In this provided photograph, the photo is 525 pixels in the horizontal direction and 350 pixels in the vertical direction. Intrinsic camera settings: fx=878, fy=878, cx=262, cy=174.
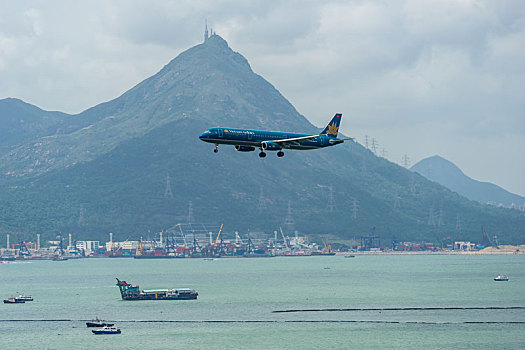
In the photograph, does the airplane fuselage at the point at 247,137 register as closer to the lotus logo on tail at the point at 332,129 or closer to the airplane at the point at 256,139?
the airplane at the point at 256,139

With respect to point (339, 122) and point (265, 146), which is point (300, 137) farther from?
point (339, 122)

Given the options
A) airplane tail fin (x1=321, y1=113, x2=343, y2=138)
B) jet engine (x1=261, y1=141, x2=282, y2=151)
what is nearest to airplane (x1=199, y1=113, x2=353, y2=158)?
jet engine (x1=261, y1=141, x2=282, y2=151)

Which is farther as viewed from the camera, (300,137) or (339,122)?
(339,122)

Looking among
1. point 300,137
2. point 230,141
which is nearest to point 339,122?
point 300,137

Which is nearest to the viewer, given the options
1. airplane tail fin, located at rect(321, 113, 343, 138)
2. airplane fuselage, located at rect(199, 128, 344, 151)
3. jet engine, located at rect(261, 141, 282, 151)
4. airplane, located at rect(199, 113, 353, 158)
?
airplane fuselage, located at rect(199, 128, 344, 151)

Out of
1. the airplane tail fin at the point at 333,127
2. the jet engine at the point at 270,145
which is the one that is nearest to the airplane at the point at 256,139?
the jet engine at the point at 270,145

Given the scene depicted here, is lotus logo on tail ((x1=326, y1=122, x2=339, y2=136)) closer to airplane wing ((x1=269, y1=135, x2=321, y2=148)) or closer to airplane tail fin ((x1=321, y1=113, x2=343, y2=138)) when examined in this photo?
airplane tail fin ((x1=321, y1=113, x2=343, y2=138))

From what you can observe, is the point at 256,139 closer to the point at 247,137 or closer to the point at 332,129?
the point at 247,137

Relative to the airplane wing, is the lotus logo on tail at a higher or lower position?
higher
